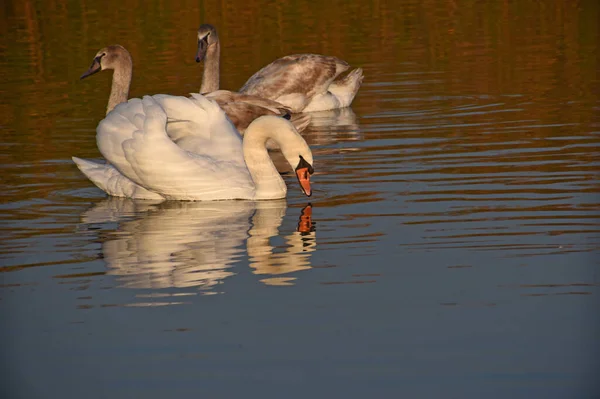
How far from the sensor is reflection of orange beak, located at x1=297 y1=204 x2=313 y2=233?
9.77 meters

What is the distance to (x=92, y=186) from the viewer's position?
12445 mm

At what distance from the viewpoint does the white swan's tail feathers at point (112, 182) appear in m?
11.6

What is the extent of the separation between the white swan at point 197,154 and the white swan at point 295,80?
535 centimetres

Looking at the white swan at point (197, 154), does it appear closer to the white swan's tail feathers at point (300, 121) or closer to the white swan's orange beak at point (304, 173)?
the white swan's orange beak at point (304, 173)

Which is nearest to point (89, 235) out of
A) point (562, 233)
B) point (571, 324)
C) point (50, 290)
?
point (50, 290)

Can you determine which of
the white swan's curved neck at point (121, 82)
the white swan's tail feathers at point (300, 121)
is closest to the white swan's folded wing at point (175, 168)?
the white swan's tail feathers at point (300, 121)

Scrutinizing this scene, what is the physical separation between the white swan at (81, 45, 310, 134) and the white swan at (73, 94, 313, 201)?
2353 mm

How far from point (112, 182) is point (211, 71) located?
549 centimetres

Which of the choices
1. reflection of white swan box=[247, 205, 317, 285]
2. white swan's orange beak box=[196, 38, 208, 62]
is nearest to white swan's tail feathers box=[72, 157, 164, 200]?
reflection of white swan box=[247, 205, 317, 285]

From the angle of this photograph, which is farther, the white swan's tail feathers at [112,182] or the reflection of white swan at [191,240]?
the white swan's tail feathers at [112,182]

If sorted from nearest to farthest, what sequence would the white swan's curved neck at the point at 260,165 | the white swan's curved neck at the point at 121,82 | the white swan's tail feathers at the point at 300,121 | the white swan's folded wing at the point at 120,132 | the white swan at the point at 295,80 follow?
1. the white swan's curved neck at the point at 260,165
2. the white swan's folded wing at the point at 120,132
3. the white swan's tail feathers at the point at 300,121
4. the white swan's curved neck at the point at 121,82
5. the white swan at the point at 295,80

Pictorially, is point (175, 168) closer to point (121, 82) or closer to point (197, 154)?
point (197, 154)

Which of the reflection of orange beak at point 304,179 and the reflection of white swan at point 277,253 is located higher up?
the reflection of orange beak at point 304,179

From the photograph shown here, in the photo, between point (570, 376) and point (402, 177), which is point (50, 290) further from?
point (402, 177)
